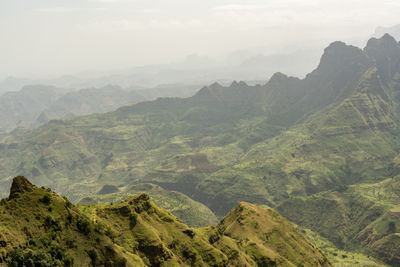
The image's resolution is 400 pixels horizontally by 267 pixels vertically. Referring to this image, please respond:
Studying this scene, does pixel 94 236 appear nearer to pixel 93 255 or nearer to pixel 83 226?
pixel 83 226

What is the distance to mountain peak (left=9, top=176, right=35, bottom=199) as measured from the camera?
9290cm

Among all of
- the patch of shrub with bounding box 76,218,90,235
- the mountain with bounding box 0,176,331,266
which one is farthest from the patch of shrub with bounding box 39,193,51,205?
the patch of shrub with bounding box 76,218,90,235

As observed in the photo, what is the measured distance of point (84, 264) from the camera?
84.7m

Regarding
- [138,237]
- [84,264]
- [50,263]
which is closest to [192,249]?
[138,237]

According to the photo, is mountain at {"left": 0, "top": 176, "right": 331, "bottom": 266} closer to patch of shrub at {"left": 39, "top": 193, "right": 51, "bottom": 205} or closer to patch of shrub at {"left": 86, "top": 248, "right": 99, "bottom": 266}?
patch of shrub at {"left": 86, "top": 248, "right": 99, "bottom": 266}

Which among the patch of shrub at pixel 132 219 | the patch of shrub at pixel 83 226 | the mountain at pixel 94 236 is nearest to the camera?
the mountain at pixel 94 236

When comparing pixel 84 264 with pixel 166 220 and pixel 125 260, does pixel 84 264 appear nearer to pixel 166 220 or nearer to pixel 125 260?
pixel 125 260

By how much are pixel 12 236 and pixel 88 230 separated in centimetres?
2215

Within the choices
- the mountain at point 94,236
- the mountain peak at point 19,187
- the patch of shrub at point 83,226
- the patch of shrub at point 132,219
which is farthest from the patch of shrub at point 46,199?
the patch of shrub at point 132,219

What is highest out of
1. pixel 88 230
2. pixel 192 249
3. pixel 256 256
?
pixel 88 230

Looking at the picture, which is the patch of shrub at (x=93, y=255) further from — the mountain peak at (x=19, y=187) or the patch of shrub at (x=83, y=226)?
the mountain peak at (x=19, y=187)

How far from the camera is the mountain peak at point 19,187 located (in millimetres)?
92900

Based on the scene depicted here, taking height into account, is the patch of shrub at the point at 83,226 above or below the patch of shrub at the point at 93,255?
above

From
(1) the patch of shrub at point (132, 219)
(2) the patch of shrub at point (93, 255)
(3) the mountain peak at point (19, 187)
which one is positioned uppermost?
(3) the mountain peak at point (19, 187)
